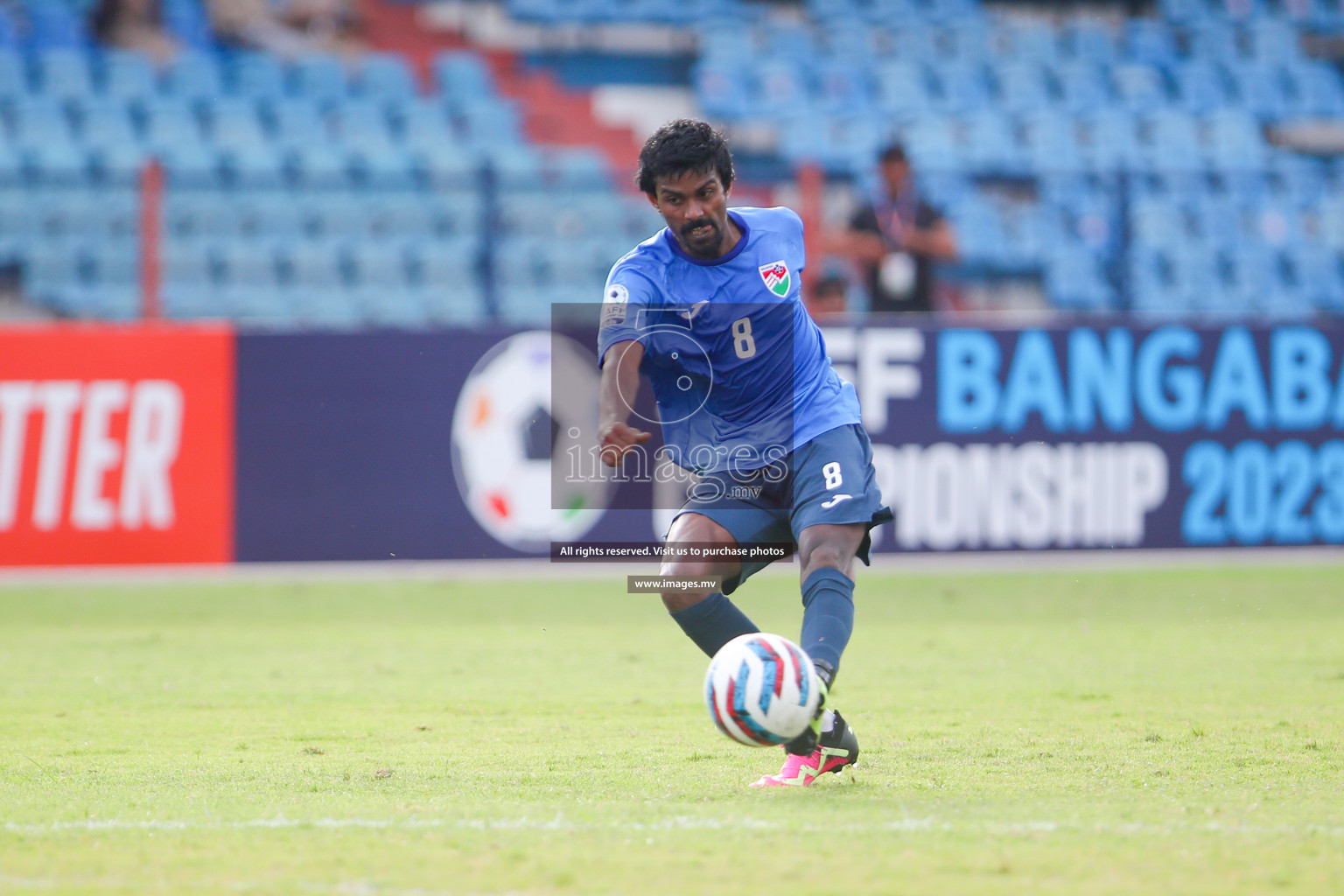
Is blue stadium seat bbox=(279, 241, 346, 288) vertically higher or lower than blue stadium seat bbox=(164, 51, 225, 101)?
lower

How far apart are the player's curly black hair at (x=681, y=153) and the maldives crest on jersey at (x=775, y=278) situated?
0.33 metres

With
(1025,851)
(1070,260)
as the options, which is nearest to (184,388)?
(1025,851)

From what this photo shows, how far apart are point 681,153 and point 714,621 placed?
1489 mm

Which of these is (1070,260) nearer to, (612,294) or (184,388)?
(184,388)

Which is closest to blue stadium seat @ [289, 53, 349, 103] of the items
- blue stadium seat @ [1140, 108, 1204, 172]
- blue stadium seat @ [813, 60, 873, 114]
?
blue stadium seat @ [813, 60, 873, 114]

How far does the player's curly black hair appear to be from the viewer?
4719 millimetres

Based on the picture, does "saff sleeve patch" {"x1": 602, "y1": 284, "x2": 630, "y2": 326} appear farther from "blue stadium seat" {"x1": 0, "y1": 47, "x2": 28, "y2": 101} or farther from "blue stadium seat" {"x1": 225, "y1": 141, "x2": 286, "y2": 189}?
"blue stadium seat" {"x1": 0, "y1": 47, "x2": 28, "y2": 101}

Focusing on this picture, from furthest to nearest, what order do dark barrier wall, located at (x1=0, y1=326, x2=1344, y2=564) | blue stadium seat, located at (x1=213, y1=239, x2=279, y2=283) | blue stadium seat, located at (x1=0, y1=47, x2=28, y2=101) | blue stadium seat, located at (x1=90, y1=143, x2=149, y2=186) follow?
blue stadium seat, located at (x1=0, y1=47, x2=28, y2=101) < blue stadium seat, located at (x1=90, y1=143, x2=149, y2=186) < blue stadium seat, located at (x1=213, y1=239, x2=279, y2=283) < dark barrier wall, located at (x1=0, y1=326, x2=1344, y2=564)

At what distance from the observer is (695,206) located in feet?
15.7

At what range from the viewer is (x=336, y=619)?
9078mm

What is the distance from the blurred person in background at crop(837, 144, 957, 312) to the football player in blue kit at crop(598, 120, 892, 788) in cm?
643

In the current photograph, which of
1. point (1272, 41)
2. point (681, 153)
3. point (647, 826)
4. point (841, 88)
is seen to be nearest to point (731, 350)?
point (681, 153)

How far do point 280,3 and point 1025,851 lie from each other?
637 inches

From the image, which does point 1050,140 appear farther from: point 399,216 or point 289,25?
point 289,25
